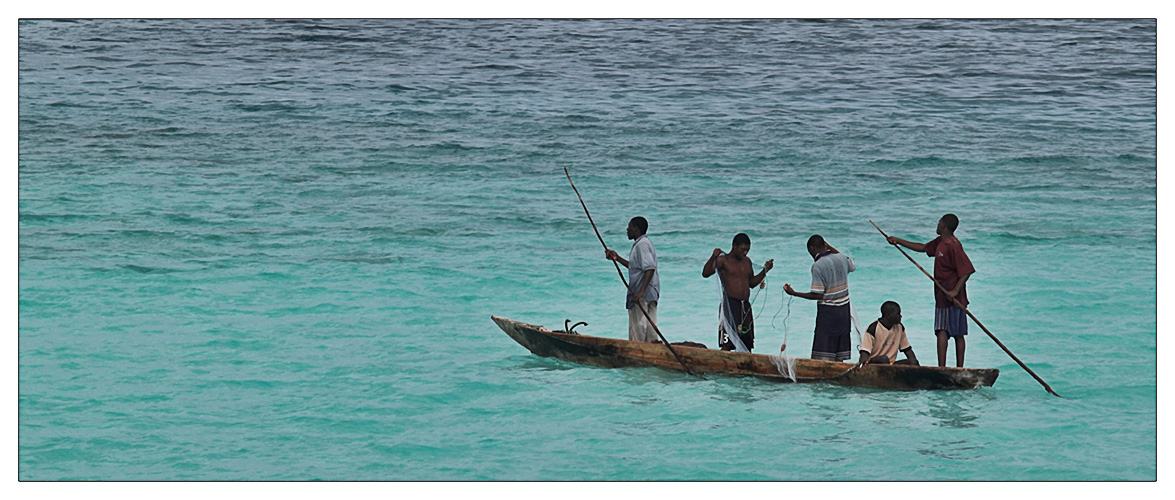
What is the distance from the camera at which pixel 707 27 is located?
16.9 meters

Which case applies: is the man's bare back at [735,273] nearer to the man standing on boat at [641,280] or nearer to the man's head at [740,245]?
the man's head at [740,245]

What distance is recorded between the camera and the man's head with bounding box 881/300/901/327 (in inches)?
340

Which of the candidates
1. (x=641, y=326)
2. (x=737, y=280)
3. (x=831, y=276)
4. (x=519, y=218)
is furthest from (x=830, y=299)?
(x=519, y=218)

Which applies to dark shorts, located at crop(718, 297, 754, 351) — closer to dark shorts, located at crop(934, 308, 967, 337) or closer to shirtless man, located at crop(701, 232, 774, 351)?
shirtless man, located at crop(701, 232, 774, 351)

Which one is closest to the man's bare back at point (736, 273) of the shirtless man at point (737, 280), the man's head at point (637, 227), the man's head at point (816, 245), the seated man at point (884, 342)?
the shirtless man at point (737, 280)

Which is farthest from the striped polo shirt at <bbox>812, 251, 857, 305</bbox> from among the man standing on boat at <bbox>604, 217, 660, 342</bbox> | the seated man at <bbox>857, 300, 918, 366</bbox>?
the man standing on boat at <bbox>604, 217, 660, 342</bbox>

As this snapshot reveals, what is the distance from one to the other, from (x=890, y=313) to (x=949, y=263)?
2.00 feet

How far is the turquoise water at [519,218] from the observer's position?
909cm

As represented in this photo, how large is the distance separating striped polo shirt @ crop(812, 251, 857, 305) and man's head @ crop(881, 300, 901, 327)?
321 mm

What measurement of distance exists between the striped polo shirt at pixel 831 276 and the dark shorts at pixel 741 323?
620 mm

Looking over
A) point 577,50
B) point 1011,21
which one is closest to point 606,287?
point 577,50

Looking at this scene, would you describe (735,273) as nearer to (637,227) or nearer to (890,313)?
(637,227)

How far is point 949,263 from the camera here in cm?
897

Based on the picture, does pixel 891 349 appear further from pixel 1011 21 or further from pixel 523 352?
pixel 1011 21
